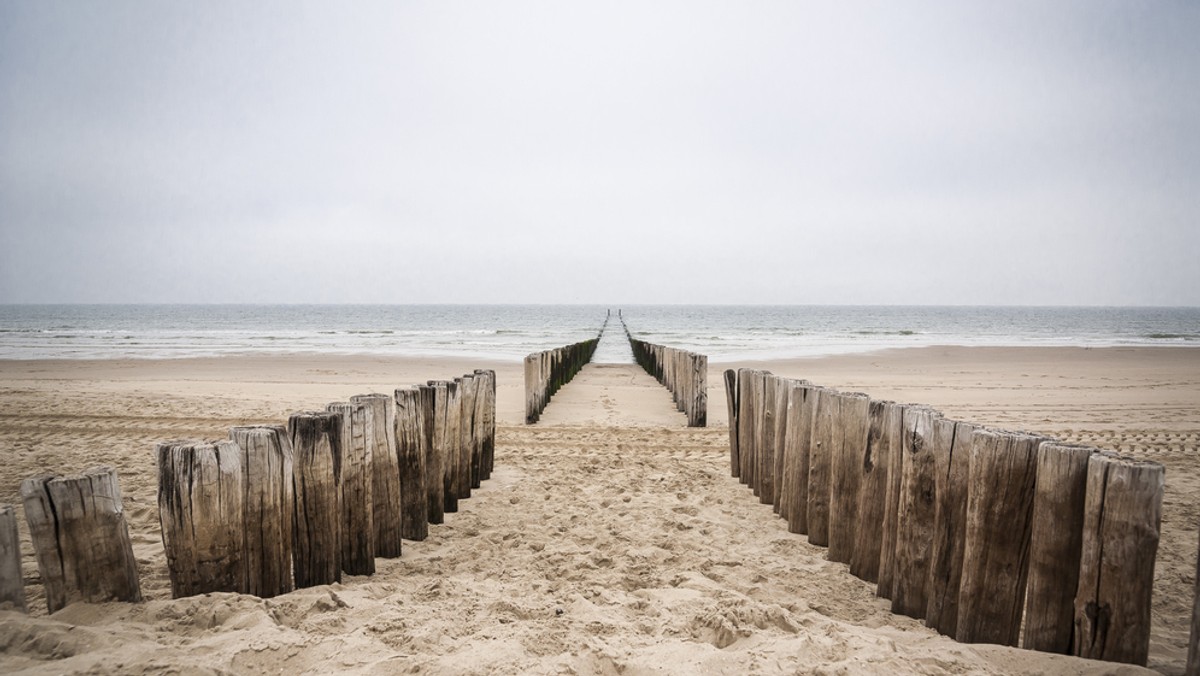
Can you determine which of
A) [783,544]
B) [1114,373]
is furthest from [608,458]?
[1114,373]

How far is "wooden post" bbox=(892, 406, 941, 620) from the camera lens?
128 inches

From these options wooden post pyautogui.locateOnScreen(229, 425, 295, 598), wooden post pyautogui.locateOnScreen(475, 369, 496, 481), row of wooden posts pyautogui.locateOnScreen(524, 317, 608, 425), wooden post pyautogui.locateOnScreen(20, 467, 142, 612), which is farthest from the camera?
row of wooden posts pyautogui.locateOnScreen(524, 317, 608, 425)

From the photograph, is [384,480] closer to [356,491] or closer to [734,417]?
[356,491]

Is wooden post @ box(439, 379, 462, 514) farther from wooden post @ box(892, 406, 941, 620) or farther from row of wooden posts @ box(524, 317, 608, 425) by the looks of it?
row of wooden posts @ box(524, 317, 608, 425)

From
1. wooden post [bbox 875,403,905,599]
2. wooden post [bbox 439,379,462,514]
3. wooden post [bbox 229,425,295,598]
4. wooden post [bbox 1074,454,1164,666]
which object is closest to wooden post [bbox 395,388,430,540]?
wooden post [bbox 439,379,462,514]

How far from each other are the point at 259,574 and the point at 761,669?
250cm

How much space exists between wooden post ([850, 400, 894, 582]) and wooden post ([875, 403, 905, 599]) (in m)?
0.05

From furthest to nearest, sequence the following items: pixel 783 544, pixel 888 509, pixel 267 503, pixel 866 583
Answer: pixel 783 544 < pixel 866 583 < pixel 888 509 < pixel 267 503

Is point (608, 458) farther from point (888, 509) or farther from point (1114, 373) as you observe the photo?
point (1114, 373)

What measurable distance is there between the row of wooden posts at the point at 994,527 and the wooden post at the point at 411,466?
9.38 feet

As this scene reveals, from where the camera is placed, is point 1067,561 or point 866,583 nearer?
point 1067,561

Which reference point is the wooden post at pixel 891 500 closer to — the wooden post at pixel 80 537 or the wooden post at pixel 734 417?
the wooden post at pixel 734 417

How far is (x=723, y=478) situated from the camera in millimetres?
6316

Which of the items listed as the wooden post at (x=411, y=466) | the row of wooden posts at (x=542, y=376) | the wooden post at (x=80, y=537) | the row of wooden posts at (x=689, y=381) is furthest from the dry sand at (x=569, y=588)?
the row of wooden posts at (x=542, y=376)
